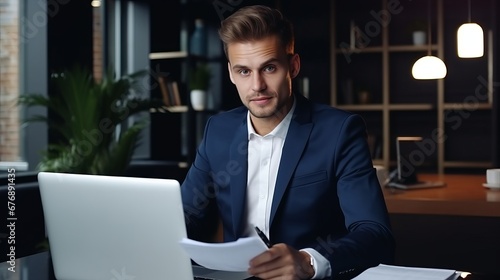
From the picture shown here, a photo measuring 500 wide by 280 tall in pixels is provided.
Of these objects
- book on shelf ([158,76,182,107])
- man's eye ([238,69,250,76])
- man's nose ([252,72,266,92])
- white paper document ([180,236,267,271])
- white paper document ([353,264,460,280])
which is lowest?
white paper document ([353,264,460,280])

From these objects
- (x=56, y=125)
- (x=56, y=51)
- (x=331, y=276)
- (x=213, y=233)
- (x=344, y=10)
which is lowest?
(x=213, y=233)

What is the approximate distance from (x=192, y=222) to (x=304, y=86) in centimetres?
438

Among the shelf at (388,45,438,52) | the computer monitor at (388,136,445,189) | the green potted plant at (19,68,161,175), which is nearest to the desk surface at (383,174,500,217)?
the computer monitor at (388,136,445,189)

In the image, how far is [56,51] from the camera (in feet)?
14.9

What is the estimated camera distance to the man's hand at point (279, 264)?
4.41ft

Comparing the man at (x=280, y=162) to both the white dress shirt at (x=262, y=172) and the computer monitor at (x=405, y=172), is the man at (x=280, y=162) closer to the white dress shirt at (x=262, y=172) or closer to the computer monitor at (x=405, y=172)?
the white dress shirt at (x=262, y=172)

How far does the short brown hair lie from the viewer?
6.46 feet

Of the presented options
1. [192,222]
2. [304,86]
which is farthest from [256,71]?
[304,86]

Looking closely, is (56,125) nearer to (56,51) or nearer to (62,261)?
(56,51)

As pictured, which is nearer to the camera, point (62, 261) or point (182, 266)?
point (182, 266)

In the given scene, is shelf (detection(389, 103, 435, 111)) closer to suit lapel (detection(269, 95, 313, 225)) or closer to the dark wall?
the dark wall

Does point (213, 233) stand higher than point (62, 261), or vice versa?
point (62, 261)

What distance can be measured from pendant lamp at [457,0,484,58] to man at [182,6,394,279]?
7.77 ft

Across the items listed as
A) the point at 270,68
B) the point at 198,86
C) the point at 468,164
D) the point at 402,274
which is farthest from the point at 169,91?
the point at 402,274
